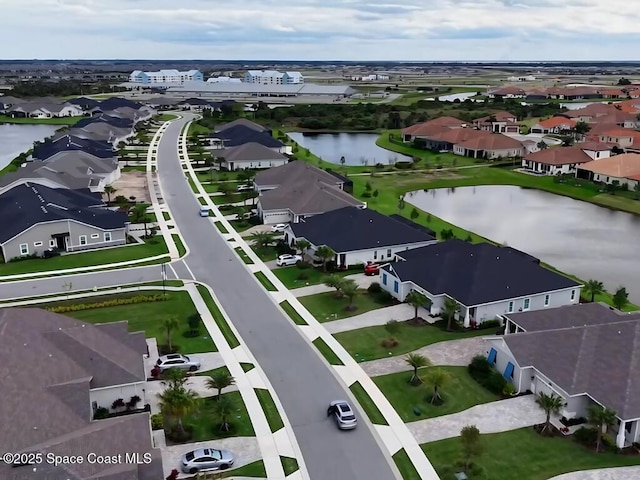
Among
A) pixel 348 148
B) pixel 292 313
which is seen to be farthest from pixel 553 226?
pixel 348 148

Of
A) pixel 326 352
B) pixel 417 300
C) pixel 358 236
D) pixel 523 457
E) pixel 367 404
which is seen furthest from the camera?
pixel 358 236

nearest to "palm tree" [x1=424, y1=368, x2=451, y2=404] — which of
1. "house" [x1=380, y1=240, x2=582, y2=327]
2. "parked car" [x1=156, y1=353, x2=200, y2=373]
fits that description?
"house" [x1=380, y1=240, x2=582, y2=327]

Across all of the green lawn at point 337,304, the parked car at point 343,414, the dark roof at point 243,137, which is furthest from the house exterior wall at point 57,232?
the dark roof at point 243,137

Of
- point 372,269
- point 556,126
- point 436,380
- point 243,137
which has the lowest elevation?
point 436,380

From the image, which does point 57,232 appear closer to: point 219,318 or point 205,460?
point 219,318

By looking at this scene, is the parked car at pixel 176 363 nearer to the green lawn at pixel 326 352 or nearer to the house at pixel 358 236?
the green lawn at pixel 326 352

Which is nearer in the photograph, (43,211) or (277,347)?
(277,347)

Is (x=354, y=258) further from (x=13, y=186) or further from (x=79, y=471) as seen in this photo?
(x=13, y=186)
